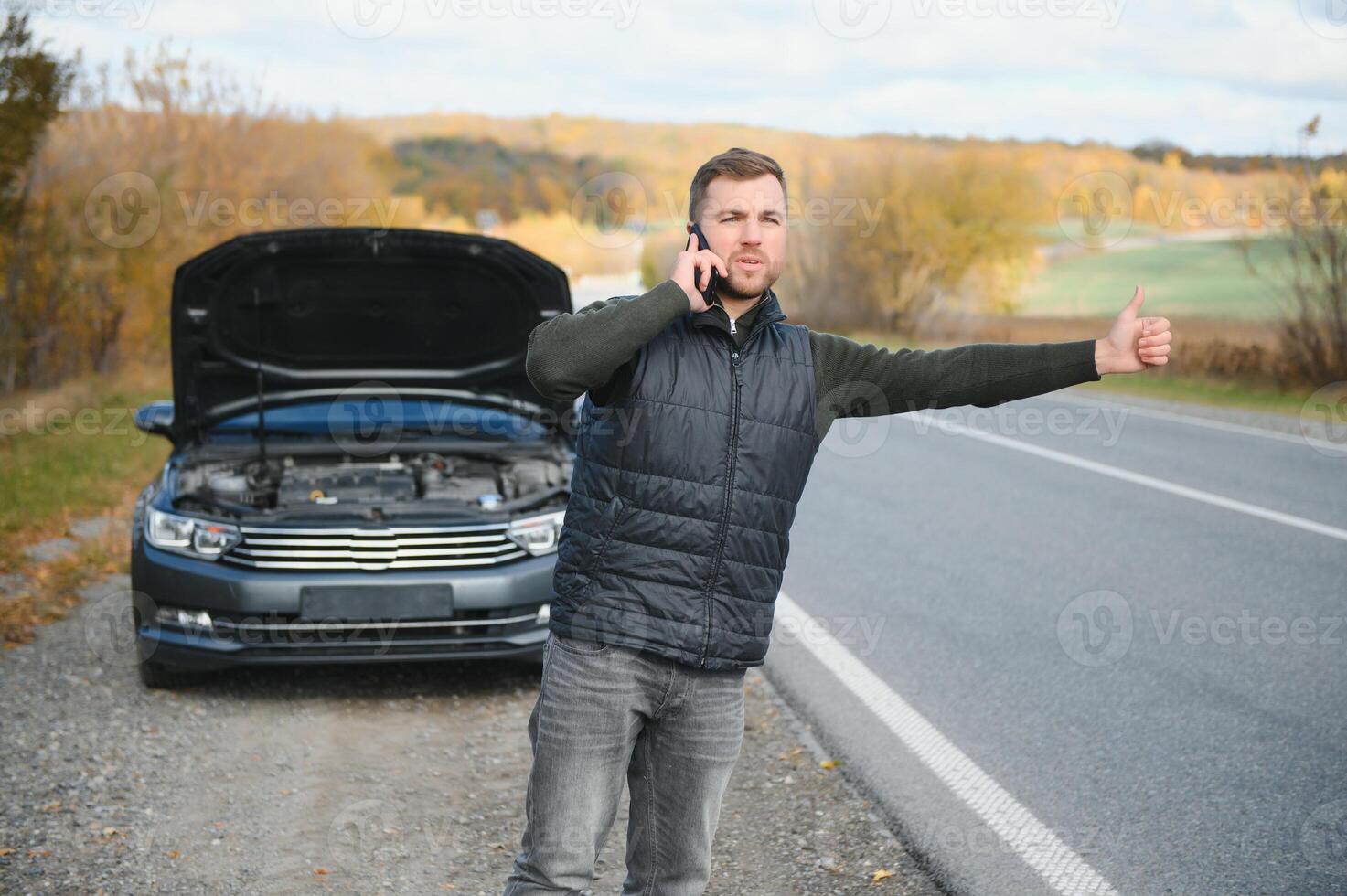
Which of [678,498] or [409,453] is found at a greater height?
[678,498]

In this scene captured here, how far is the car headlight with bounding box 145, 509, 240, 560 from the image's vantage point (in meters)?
5.54

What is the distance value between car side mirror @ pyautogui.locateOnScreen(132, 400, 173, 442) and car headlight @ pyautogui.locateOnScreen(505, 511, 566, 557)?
1813 mm

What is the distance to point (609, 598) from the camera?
262cm

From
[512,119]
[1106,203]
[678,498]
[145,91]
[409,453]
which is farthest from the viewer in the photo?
[512,119]

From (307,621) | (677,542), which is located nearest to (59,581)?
(307,621)

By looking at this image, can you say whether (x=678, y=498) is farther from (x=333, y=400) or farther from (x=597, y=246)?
(x=597, y=246)

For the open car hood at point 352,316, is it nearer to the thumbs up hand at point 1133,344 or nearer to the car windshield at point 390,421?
the car windshield at point 390,421

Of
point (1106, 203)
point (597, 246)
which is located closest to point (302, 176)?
point (1106, 203)

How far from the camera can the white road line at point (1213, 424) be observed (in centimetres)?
1345

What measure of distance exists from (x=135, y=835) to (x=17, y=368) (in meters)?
14.4

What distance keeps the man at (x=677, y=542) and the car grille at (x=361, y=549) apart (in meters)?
2.94

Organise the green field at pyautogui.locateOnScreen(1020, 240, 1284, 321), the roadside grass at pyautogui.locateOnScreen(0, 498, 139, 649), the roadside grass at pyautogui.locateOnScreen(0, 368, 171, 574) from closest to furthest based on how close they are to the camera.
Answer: the roadside grass at pyautogui.locateOnScreen(0, 498, 139, 649) < the roadside grass at pyautogui.locateOnScreen(0, 368, 171, 574) < the green field at pyautogui.locateOnScreen(1020, 240, 1284, 321)

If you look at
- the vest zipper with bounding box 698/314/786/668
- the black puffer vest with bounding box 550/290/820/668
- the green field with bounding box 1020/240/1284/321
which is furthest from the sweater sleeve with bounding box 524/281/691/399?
the green field with bounding box 1020/240/1284/321

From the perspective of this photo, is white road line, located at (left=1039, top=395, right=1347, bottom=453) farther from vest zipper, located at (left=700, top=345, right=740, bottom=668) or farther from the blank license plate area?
vest zipper, located at (left=700, top=345, right=740, bottom=668)
